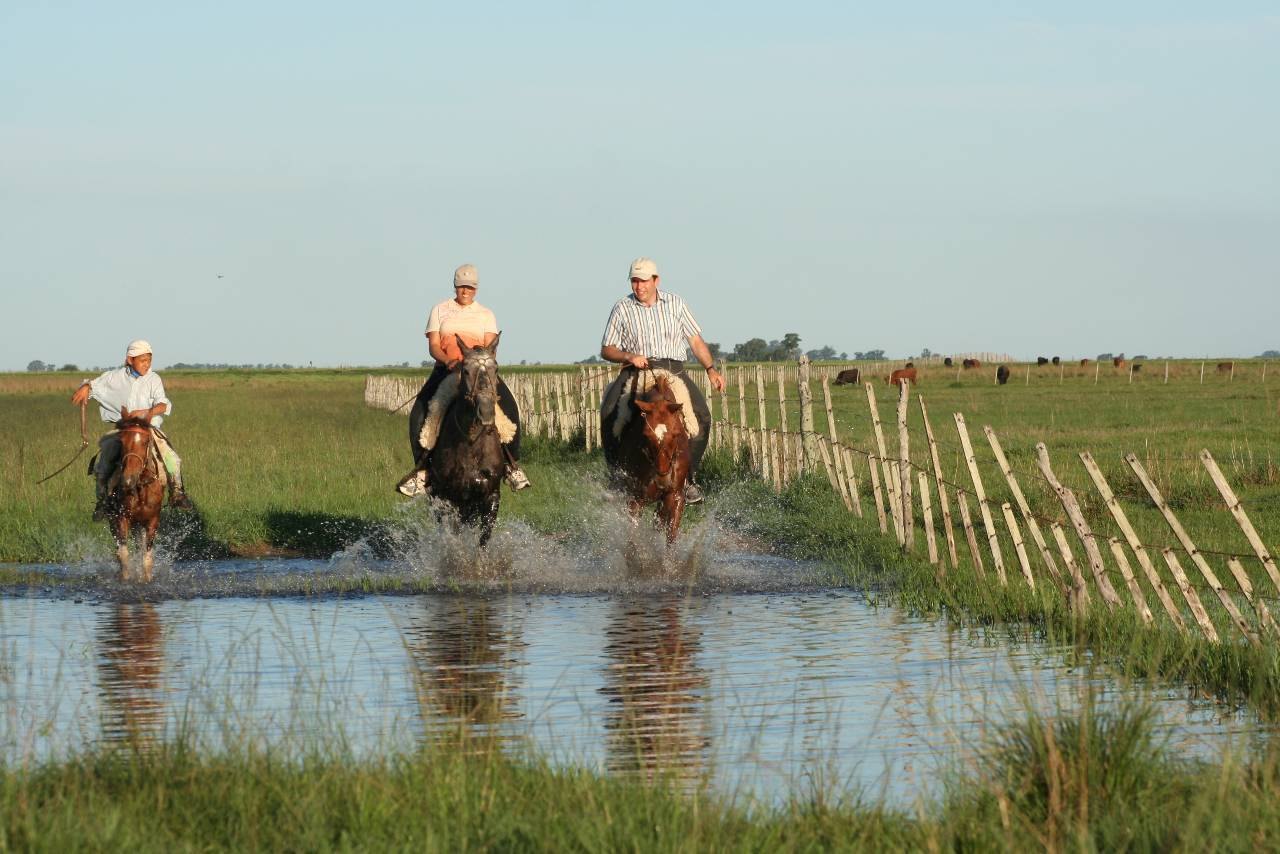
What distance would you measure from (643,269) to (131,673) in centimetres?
701

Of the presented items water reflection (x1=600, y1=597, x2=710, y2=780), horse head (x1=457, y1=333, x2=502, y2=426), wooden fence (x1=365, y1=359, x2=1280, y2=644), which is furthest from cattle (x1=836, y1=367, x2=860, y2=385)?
water reflection (x1=600, y1=597, x2=710, y2=780)

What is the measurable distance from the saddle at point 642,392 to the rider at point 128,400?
358 centimetres

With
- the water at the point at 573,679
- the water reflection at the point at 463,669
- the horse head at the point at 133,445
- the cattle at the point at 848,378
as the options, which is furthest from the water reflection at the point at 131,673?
the cattle at the point at 848,378

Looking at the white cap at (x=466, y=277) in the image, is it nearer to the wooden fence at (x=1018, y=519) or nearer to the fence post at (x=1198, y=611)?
the wooden fence at (x=1018, y=519)

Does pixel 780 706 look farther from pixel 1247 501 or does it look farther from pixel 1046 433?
pixel 1046 433

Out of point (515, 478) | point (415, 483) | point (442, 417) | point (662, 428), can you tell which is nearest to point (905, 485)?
point (662, 428)

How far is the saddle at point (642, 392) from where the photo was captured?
1468 cm

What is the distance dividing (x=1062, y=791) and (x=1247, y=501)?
14.3 m

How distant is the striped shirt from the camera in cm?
1512

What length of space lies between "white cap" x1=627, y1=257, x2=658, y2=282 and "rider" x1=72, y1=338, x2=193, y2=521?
3.97 m

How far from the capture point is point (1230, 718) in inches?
299

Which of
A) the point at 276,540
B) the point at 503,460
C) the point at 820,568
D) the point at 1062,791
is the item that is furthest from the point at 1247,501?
the point at 1062,791

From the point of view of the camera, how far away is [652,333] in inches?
595

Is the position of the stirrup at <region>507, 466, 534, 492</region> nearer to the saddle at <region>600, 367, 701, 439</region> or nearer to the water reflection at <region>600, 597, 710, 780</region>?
the saddle at <region>600, 367, 701, 439</region>
